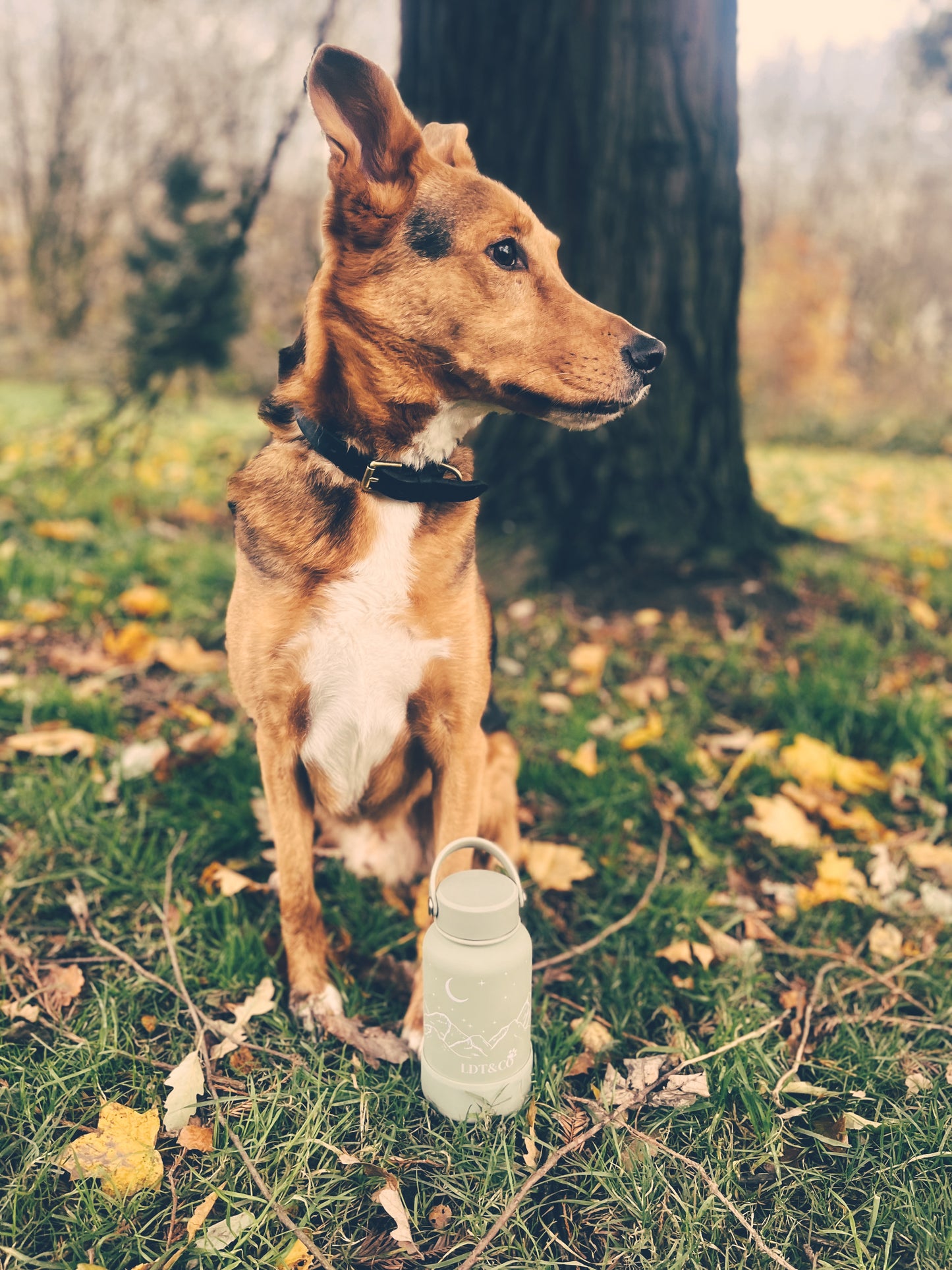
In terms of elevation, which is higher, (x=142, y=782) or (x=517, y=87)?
(x=517, y=87)

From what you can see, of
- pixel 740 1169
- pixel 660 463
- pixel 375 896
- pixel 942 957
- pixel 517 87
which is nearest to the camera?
pixel 740 1169

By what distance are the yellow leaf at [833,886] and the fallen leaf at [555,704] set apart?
1.29 m

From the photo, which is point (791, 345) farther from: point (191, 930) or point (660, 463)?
point (191, 930)

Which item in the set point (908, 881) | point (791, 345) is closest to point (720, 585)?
point (908, 881)

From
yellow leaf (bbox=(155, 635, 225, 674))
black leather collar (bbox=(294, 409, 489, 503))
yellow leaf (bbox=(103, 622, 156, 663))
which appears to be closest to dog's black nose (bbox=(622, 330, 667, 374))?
black leather collar (bbox=(294, 409, 489, 503))

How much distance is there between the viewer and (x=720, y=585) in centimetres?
468

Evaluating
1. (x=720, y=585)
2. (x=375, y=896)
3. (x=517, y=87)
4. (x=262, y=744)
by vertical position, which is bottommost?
(x=375, y=896)

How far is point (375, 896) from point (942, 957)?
1736 mm

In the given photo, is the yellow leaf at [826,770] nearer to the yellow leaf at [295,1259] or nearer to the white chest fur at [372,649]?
the white chest fur at [372,649]

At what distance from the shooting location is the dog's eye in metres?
2.23

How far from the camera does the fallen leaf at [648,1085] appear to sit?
81.0 inches

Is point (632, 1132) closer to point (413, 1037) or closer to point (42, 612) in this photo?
point (413, 1037)

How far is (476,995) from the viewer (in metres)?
1.90

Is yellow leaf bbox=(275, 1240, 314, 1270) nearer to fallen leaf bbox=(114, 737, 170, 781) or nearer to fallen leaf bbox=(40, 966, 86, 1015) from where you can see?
fallen leaf bbox=(40, 966, 86, 1015)
